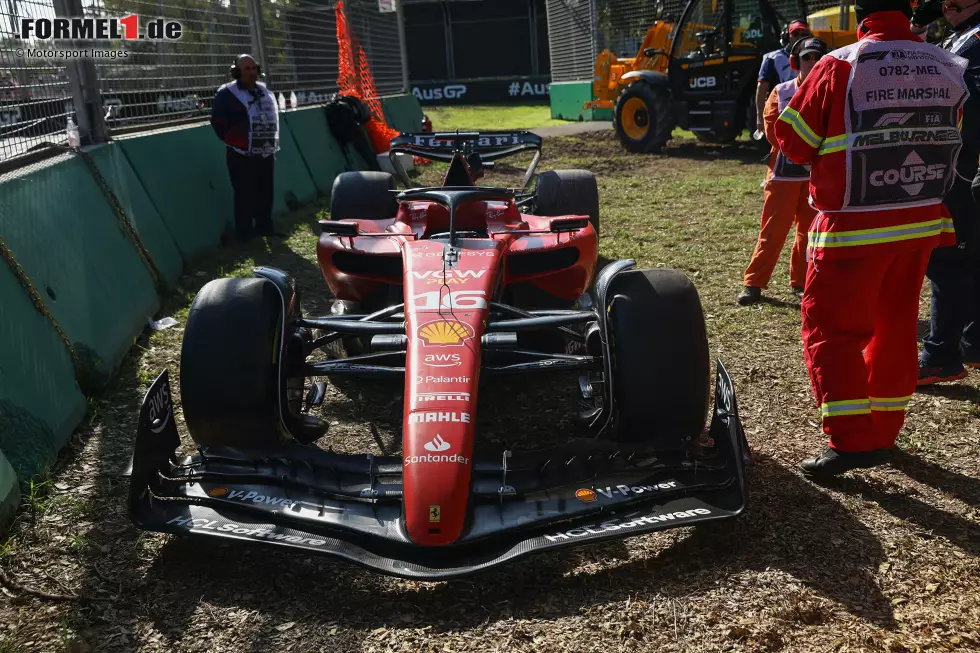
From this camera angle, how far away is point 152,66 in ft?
25.7

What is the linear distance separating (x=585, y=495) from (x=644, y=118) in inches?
481

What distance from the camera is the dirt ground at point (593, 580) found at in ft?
8.22

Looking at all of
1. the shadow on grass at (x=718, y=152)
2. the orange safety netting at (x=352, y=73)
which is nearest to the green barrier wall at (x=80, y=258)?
the orange safety netting at (x=352, y=73)

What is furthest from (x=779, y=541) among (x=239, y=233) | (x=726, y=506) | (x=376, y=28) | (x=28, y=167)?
(x=376, y=28)

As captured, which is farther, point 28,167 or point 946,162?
point 28,167

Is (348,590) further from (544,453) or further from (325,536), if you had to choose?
(544,453)

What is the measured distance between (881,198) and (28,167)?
454 centimetres

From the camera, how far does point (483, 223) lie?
4.83m

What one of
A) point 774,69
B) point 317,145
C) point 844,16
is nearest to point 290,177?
point 317,145

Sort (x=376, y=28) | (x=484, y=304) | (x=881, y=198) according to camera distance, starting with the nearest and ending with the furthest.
→ 1. (x=881, y=198)
2. (x=484, y=304)
3. (x=376, y=28)

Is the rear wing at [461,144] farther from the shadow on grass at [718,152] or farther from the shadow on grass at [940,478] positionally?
the shadow on grass at [718,152]

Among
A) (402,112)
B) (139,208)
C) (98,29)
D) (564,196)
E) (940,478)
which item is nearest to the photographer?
(940,478)

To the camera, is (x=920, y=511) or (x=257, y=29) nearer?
(x=920, y=511)

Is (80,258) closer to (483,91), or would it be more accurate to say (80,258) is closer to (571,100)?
(571,100)
